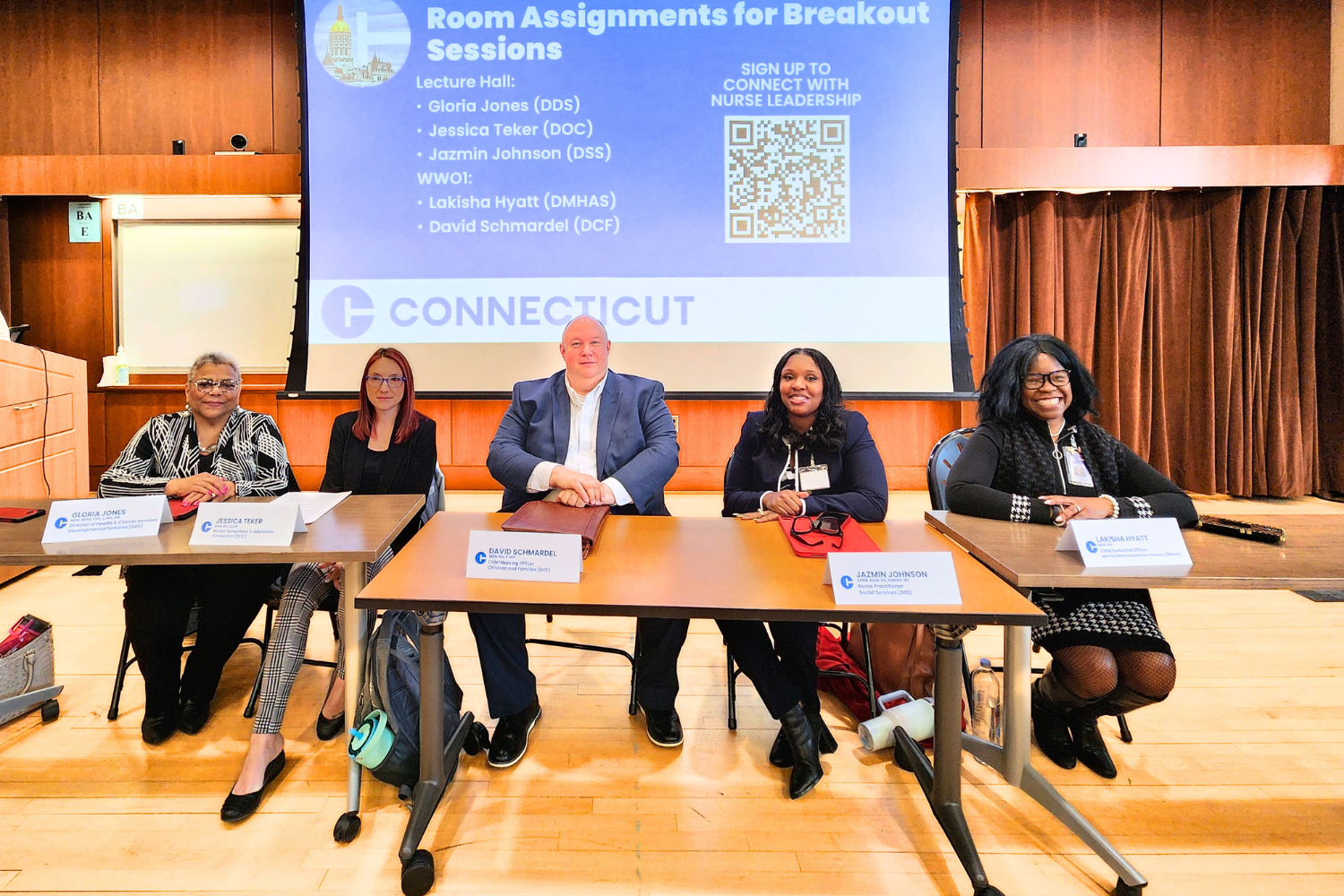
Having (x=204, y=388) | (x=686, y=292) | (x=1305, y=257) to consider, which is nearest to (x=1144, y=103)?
(x=1305, y=257)

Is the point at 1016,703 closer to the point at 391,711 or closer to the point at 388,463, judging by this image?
the point at 391,711

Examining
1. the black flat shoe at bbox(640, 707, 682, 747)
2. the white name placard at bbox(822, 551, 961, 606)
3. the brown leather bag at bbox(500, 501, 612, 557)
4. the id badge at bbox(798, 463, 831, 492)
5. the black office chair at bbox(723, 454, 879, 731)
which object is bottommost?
the black flat shoe at bbox(640, 707, 682, 747)

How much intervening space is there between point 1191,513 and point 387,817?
2070 mm

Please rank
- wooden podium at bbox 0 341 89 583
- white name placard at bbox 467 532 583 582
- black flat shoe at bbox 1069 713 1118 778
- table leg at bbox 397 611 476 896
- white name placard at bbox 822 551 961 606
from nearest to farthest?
white name placard at bbox 822 551 961 606, white name placard at bbox 467 532 583 582, table leg at bbox 397 611 476 896, black flat shoe at bbox 1069 713 1118 778, wooden podium at bbox 0 341 89 583

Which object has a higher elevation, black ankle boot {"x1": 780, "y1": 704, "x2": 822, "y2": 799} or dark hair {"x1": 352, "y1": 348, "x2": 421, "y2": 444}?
dark hair {"x1": 352, "y1": 348, "x2": 421, "y2": 444}

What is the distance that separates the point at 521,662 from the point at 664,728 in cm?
45

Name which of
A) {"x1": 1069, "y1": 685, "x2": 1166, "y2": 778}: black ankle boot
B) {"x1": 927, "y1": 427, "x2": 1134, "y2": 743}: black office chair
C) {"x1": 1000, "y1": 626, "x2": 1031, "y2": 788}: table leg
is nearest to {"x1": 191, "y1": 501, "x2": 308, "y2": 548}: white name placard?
{"x1": 1000, "y1": 626, "x2": 1031, "y2": 788}: table leg

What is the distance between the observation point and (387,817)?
4.74 ft

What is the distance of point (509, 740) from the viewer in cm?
167

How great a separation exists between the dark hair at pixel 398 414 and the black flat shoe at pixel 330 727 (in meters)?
0.85

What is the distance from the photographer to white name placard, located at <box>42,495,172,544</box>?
4.39 feet

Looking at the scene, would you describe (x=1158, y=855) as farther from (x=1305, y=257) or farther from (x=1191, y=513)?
(x=1305, y=257)

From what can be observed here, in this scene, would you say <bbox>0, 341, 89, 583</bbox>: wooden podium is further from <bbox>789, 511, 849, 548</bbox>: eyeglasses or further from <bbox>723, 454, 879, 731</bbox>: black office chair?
<bbox>789, 511, 849, 548</bbox>: eyeglasses

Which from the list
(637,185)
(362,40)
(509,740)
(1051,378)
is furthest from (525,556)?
(362,40)
